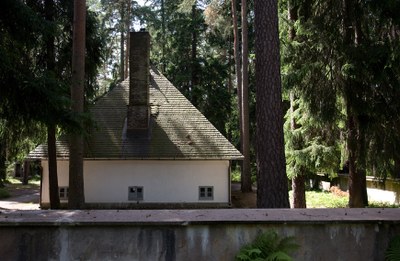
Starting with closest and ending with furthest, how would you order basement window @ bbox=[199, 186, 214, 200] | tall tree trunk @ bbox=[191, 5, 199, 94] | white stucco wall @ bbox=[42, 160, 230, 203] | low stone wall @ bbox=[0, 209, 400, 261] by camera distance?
low stone wall @ bbox=[0, 209, 400, 261] < white stucco wall @ bbox=[42, 160, 230, 203] < basement window @ bbox=[199, 186, 214, 200] < tall tree trunk @ bbox=[191, 5, 199, 94]

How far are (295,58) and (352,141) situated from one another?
122 inches

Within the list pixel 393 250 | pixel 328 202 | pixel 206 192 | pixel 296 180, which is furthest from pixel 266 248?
pixel 328 202

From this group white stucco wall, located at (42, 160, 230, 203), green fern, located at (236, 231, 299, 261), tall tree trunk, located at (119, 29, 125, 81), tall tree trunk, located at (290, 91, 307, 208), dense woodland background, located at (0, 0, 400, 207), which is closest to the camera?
green fern, located at (236, 231, 299, 261)

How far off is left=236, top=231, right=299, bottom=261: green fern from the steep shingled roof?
14.6 m

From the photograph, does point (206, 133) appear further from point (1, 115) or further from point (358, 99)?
point (1, 115)

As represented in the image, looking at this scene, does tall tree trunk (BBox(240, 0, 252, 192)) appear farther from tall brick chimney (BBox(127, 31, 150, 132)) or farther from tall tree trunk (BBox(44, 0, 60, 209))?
tall tree trunk (BBox(44, 0, 60, 209))

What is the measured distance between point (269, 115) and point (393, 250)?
3.42m

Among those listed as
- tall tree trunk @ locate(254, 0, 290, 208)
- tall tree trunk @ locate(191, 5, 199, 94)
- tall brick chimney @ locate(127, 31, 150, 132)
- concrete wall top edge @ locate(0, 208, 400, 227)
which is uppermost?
tall tree trunk @ locate(191, 5, 199, 94)

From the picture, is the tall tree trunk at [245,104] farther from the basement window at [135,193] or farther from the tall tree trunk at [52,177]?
the tall tree trunk at [52,177]

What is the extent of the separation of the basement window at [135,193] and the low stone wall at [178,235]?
47.7ft

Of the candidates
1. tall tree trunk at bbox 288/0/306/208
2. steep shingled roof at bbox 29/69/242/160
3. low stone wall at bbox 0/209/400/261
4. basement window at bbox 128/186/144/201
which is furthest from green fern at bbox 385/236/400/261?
basement window at bbox 128/186/144/201

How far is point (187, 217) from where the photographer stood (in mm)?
5297

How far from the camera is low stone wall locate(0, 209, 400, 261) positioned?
5.07 m

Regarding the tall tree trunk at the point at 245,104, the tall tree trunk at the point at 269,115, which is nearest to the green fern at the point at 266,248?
the tall tree trunk at the point at 269,115
